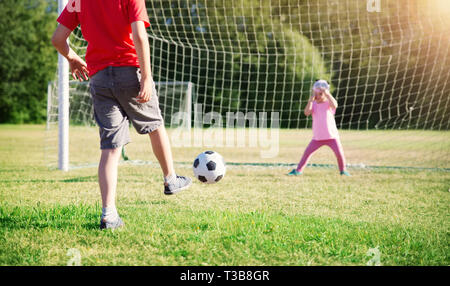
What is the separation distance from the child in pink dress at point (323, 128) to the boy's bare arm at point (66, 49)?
322cm

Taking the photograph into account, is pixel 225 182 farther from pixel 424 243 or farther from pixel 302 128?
pixel 302 128

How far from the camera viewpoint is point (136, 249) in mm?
2102

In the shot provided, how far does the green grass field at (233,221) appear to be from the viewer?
203cm

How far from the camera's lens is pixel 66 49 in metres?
2.63

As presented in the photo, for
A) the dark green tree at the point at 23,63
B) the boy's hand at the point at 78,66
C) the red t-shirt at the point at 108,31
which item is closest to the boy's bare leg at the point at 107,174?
the red t-shirt at the point at 108,31

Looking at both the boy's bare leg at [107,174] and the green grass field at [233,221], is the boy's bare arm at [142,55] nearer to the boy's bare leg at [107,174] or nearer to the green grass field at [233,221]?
the boy's bare leg at [107,174]

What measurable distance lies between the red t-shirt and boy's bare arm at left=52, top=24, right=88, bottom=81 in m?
0.16

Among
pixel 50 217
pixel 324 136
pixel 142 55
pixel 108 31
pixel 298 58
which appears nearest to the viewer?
pixel 142 55

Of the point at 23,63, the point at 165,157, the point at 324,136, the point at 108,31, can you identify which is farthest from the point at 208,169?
the point at 23,63

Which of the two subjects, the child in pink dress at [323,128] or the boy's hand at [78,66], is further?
the child in pink dress at [323,128]

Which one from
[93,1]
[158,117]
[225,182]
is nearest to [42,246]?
[158,117]

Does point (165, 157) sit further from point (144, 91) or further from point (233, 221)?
point (233, 221)

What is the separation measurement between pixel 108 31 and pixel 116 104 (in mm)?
447

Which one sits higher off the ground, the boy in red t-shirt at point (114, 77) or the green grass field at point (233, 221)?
the boy in red t-shirt at point (114, 77)
